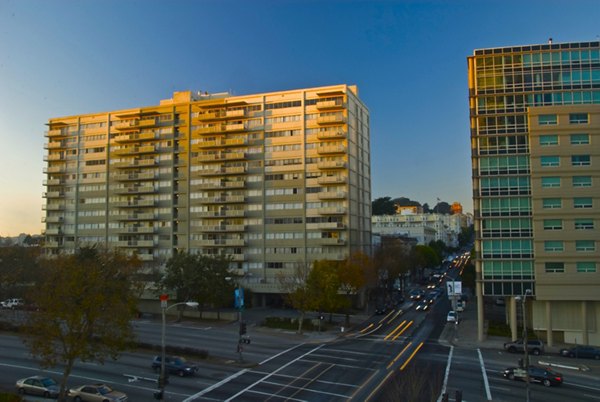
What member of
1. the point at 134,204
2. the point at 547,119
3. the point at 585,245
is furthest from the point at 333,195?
the point at 134,204

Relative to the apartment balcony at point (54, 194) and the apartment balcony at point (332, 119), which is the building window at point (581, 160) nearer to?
the apartment balcony at point (332, 119)

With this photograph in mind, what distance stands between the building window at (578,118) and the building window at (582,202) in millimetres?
9099

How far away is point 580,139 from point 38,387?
60.2m

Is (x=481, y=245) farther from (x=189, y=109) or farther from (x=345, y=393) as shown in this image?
(x=189, y=109)

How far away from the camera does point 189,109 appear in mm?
96188

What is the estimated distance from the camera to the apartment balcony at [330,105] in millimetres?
86188

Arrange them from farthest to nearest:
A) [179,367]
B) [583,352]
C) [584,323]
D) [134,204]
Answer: [134,204], [584,323], [583,352], [179,367]

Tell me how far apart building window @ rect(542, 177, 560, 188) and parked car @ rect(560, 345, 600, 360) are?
1853 cm

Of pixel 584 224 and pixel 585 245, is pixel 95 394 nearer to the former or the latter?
pixel 585 245

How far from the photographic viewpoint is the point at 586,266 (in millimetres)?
56688

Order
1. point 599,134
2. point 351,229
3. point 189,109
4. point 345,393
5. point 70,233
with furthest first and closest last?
1. point 70,233
2. point 189,109
3. point 351,229
4. point 599,134
5. point 345,393

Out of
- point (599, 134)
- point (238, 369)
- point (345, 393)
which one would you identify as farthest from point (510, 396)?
point (599, 134)

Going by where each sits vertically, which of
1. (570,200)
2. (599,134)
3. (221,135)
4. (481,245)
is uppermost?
(221,135)

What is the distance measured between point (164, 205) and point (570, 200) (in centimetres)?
7025
